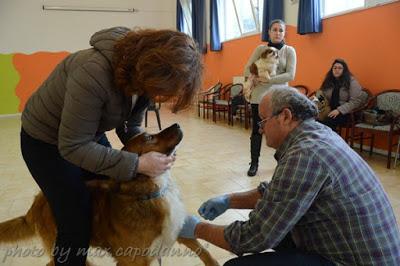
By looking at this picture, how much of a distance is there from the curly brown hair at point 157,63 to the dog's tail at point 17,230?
90 centimetres

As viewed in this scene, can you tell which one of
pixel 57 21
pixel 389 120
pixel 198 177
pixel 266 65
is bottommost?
pixel 198 177

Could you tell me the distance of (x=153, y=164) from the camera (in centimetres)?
130

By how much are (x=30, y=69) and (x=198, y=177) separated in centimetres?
740

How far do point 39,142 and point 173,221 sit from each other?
65 centimetres

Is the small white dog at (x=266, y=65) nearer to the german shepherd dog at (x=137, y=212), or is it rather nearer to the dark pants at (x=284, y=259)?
the german shepherd dog at (x=137, y=212)

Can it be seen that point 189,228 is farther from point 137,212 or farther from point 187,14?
point 187,14

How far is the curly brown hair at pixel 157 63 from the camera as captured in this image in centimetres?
113

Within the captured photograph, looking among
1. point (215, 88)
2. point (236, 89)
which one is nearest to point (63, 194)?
point (236, 89)

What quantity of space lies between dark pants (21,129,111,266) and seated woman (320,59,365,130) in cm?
367

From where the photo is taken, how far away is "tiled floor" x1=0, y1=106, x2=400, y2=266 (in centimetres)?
216

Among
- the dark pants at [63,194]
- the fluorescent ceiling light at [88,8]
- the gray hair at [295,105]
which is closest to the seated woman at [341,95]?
the gray hair at [295,105]

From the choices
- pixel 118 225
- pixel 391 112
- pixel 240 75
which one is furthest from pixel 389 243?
pixel 240 75

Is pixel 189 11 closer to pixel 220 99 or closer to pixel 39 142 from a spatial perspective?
pixel 220 99

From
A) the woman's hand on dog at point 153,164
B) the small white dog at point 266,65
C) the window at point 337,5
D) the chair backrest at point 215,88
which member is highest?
the window at point 337,5
